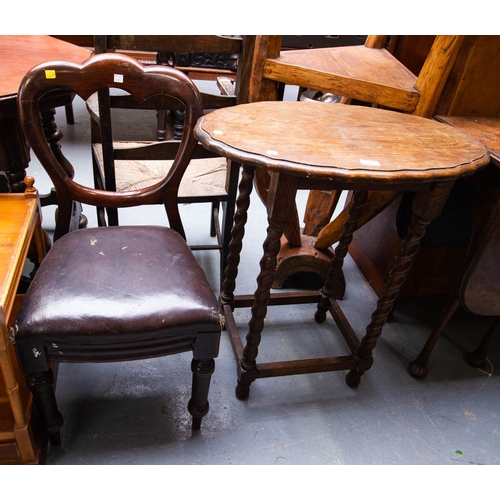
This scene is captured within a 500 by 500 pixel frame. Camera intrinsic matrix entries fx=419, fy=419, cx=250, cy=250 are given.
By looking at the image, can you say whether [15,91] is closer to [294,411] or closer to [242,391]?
[242,391]

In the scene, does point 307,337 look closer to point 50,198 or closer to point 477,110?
point 477,110

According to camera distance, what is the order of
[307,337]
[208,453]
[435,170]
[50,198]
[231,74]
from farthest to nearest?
[231,74] → [50,198] → [307,337] → [208,453] → [435,170]

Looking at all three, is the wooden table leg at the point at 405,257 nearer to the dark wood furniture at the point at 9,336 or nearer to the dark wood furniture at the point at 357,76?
the dark wood furniture at the point at 357,76

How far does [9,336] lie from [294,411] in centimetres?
102

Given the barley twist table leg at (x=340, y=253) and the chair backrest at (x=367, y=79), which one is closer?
the chair backrest at (x=367, y=79)

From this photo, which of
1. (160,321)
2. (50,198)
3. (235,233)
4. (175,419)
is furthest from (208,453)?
(50,198)

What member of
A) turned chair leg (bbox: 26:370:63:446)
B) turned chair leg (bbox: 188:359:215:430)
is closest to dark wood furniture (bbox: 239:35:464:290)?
turned chair leg (bbox: 188:359:215:430)

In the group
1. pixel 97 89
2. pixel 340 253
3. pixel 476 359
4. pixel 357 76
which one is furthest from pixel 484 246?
pixel 97 89

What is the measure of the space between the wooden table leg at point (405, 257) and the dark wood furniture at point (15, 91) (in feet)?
4.29

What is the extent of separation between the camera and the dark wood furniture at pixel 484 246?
1423 millimetres

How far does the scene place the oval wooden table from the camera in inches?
41.6

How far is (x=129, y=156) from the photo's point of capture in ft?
5.18

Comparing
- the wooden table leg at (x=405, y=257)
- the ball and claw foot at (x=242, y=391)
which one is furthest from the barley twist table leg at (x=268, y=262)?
the wooden table leg at (x=405, y=257)

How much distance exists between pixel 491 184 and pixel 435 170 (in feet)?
1.63
